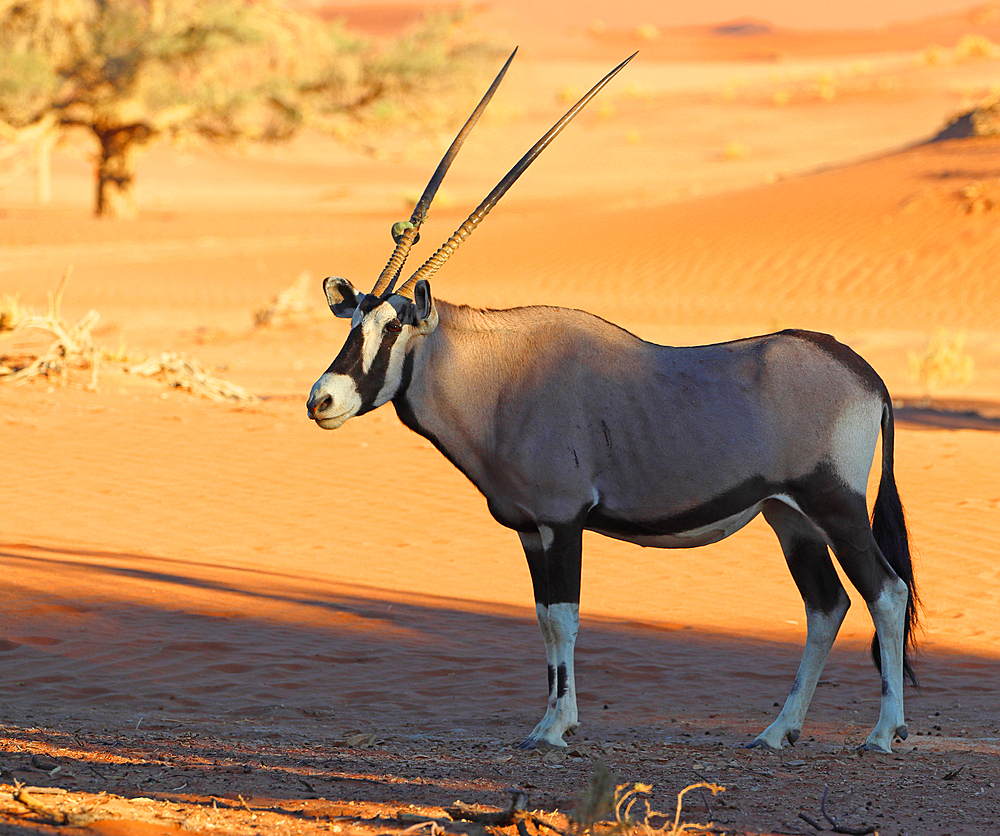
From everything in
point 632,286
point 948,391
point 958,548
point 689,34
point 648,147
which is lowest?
point 958,548

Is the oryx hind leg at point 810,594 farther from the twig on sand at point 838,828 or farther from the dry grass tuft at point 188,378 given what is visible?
the dry grass tuft at point 188,378

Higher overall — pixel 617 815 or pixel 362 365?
pixel 362 365

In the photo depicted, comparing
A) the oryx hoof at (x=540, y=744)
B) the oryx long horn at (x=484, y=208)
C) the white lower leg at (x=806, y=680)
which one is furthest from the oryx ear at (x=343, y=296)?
the white lower leg at (x=806, y=680)

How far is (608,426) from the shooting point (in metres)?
4.70

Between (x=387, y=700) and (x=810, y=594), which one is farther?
(x=387, y=700)

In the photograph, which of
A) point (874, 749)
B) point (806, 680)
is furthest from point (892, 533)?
point (874, 749)

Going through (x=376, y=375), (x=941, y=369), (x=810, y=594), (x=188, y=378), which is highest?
(x=941, y=369)

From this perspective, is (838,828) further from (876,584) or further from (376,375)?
(376,375)

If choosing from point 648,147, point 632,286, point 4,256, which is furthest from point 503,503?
point 648,147

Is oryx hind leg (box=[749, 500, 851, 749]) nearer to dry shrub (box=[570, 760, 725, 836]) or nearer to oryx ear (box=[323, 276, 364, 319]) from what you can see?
dry shrub (box=[570, 760, 725, 836])

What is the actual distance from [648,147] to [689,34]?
93.6 m

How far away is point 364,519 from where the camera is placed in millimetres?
9695

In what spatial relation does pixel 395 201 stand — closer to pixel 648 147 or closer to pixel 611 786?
pixel 648 147

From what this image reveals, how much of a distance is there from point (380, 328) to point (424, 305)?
0.20 m
